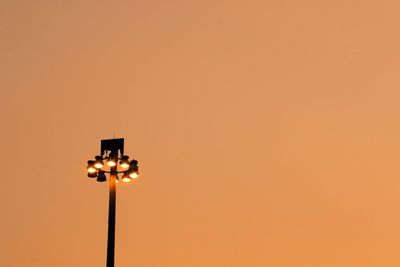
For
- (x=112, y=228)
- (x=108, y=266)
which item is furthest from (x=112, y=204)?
(x=108, y=266)

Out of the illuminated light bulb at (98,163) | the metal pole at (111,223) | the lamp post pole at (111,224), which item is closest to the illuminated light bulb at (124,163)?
the metal pole at (111,223)

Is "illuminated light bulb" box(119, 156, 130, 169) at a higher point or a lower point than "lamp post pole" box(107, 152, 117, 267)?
higher

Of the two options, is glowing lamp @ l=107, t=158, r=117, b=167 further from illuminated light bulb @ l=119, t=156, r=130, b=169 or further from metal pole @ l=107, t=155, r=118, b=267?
illuminated light bulb @ l=119, t=156, r=130, b=169

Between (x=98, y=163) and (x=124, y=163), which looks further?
(x=124, y=163)

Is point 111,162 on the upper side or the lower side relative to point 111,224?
upper

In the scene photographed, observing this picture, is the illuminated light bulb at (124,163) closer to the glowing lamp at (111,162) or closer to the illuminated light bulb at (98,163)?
the glowing lamp at (111,162)

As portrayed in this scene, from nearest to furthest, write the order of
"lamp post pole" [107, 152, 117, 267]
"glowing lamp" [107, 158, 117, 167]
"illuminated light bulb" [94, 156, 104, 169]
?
1. "lamp post pole" [107, 152, 117, 267]
2. "illuminated light bulb" [94, 156, 104, 169]
3. "glowing lamp" [107, 158, 117, 167]

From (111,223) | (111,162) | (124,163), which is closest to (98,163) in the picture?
(111,162)

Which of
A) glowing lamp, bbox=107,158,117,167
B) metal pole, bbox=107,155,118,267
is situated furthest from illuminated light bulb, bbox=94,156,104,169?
metal pole, bbox=107,155,118,267

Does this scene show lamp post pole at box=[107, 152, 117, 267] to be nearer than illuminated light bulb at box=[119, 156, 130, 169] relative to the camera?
Yes

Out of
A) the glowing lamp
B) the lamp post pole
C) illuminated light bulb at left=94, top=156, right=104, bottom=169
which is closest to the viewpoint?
the lamp post pole

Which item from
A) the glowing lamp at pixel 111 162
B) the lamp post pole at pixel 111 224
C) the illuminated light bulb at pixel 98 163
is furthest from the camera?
the glowing lamp at pixel 111 162

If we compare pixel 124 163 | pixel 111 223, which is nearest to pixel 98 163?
pixel 124 163

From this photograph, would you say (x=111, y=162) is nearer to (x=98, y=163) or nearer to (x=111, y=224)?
(x=98, y=163)
